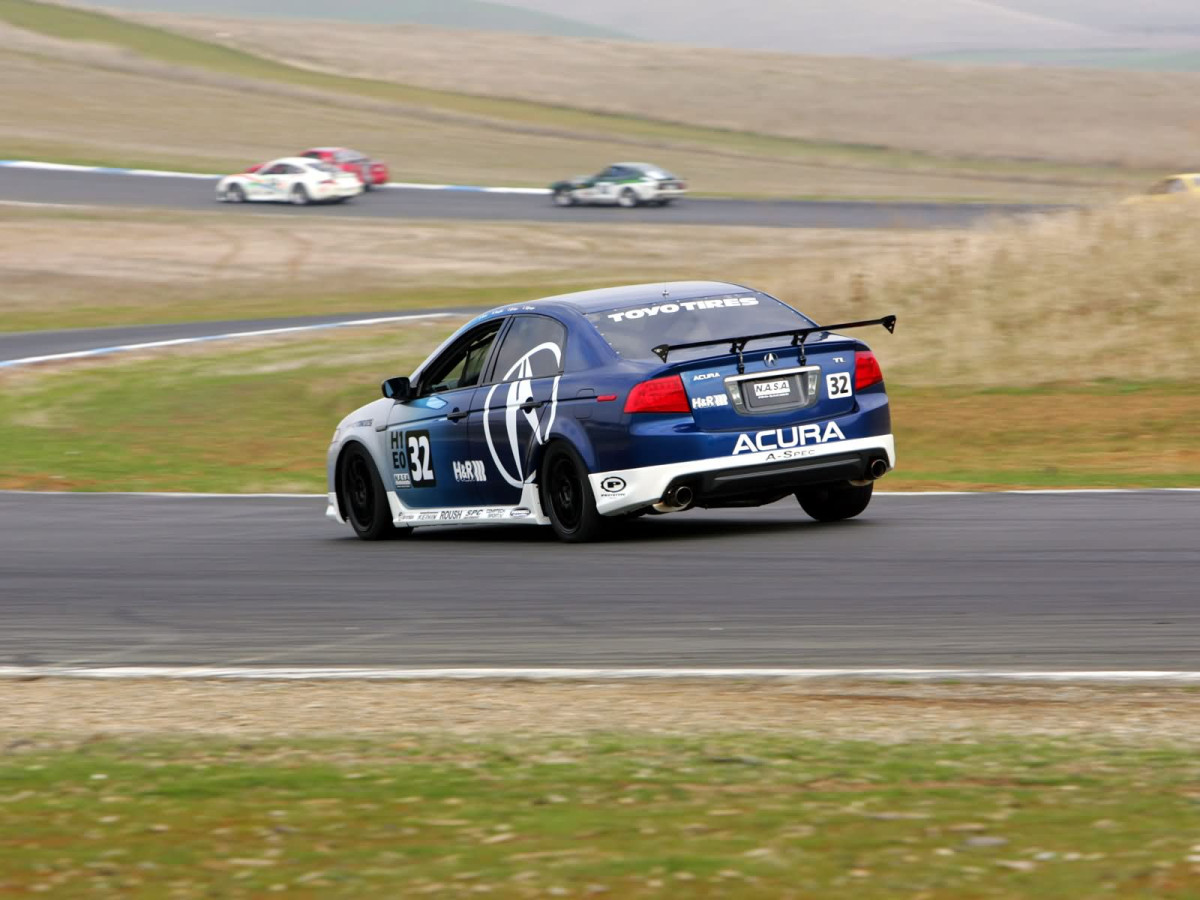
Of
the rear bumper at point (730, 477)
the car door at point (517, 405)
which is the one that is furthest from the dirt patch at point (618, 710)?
the car door at point (517, 405)

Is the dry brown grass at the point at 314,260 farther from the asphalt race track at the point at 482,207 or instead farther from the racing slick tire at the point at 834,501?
the racing slick tire at the point at 834,501

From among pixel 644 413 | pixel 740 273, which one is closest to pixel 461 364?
pixel 644 413

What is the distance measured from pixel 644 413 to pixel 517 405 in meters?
1.12

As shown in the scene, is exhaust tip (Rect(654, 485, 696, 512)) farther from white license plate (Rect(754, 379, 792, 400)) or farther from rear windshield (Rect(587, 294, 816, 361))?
rear windshield (Rect(587, 294, 816, 361))

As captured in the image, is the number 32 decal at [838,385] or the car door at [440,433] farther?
the car door at [440,433]

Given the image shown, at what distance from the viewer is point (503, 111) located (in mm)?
88750

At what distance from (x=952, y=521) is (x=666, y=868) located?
7.37 meters

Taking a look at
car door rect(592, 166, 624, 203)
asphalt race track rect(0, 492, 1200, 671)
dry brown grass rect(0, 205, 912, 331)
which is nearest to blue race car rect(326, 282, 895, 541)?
asphalt race track rect(0, 492, 1200, 671)

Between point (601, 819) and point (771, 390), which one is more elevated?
point (771, 390)

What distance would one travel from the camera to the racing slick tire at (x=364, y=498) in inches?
504

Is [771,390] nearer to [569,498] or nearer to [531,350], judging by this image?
[569,498]

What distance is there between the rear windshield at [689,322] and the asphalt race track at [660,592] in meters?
1.17

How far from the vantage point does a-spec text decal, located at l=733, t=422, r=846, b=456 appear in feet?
35.0

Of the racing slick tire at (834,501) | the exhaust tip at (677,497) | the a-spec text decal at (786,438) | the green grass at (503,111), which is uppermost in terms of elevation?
the green grass at (503,111)
